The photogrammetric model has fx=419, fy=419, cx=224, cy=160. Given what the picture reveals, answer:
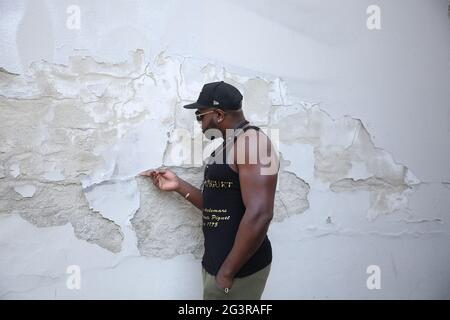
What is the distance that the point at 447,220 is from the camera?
3051mm

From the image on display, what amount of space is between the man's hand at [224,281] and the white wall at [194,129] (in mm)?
613

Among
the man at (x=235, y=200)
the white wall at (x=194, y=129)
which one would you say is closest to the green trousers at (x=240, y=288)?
the man at (x=235, y=200)

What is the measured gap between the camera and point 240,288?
6.39ft

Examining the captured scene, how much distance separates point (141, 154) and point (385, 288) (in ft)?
6.30

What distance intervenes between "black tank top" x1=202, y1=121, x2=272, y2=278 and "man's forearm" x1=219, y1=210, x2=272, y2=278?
7cm

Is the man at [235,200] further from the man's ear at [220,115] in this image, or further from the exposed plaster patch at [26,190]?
the exposed plaster patch at [26,190]

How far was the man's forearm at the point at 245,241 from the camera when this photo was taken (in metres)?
1.85

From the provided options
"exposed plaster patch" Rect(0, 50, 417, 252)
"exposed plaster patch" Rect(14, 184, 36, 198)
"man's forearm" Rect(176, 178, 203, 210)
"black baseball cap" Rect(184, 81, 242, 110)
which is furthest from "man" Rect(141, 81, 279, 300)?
"exposed plaster patch" Rect(14, 184, 36, 198)

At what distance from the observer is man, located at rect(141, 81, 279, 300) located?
1858 millimetres

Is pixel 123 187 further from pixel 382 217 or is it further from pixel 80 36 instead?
pixel 382 217

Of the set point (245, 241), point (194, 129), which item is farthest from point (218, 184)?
point (194, 129)

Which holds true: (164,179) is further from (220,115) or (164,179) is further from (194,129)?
(220,115)
